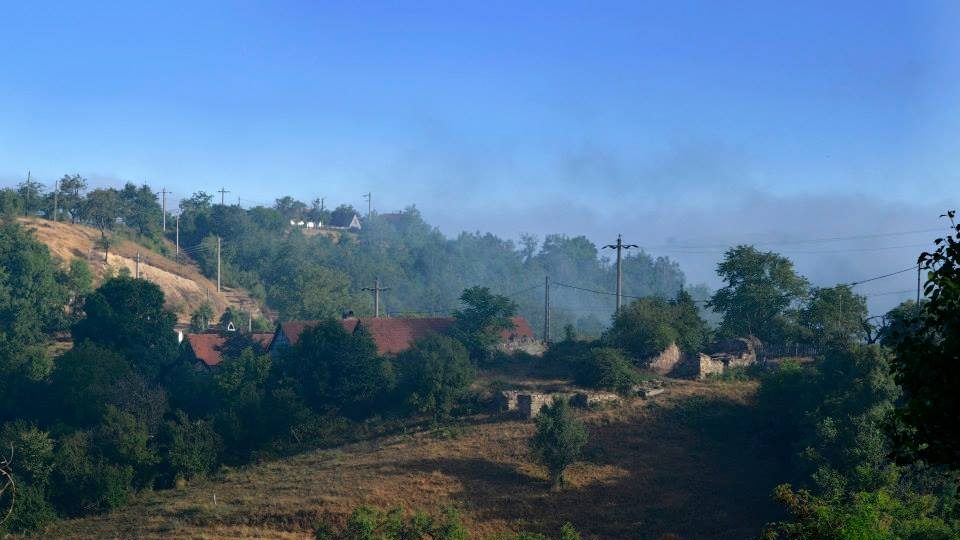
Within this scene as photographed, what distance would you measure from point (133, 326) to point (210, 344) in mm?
4500

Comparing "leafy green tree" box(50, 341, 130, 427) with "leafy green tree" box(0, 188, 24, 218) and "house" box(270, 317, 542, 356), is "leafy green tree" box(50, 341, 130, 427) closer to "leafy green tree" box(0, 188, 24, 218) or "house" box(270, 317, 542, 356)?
"house" box(270, 317, 542, 356)

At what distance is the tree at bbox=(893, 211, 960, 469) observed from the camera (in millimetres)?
7578

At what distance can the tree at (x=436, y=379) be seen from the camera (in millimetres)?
40688

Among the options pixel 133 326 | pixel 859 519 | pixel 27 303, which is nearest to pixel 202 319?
pixel 27 303

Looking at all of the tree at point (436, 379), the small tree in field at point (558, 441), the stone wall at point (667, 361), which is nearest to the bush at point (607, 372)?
the stone wall at point (667, 361)

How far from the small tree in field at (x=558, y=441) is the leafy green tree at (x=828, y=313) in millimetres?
17454

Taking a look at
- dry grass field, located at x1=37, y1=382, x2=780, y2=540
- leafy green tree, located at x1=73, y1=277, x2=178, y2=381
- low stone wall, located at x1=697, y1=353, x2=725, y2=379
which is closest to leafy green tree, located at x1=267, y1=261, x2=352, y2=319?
leafy green tree, located at x1=73, y1=277, x2=178, y2=381

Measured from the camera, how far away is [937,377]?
303 inches

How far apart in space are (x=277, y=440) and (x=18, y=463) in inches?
388

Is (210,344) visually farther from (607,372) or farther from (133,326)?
(607,372)

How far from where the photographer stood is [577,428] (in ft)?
111

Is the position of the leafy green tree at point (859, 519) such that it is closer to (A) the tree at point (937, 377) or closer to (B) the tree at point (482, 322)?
(A) the tree at point (937, 377)

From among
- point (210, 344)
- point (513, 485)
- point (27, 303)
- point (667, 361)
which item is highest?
point (27, 303)

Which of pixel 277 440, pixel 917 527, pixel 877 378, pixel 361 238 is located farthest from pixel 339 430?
pixel 361 238
